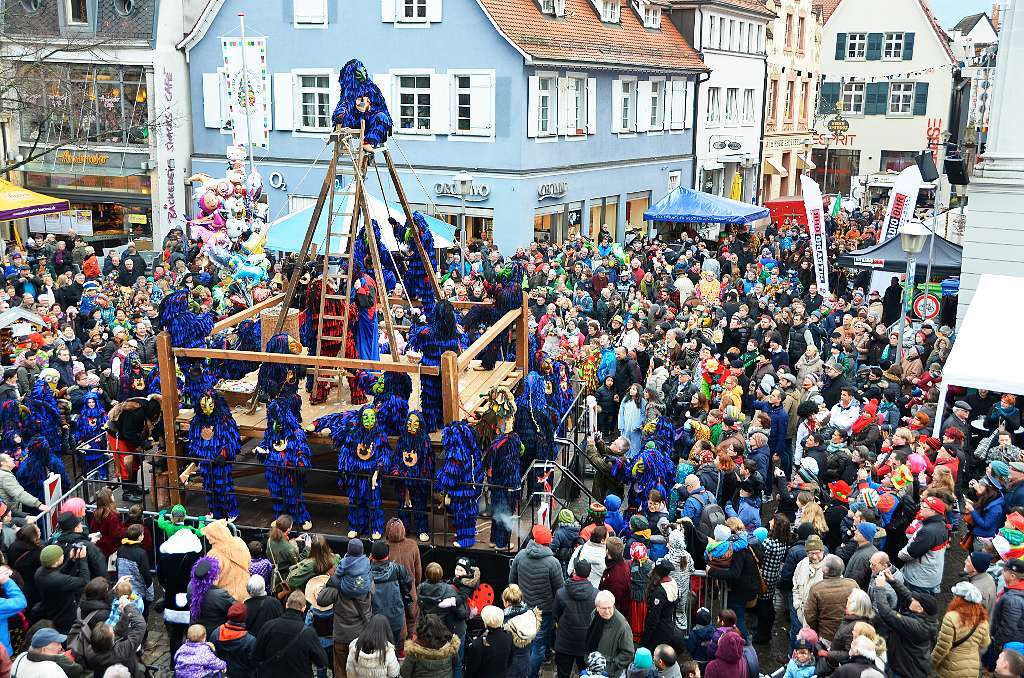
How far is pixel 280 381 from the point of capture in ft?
34.3

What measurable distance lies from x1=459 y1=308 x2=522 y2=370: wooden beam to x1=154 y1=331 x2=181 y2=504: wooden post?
2.97 m

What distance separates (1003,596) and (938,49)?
47.7 metres

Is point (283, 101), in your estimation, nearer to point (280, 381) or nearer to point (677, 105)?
point (677, 105)

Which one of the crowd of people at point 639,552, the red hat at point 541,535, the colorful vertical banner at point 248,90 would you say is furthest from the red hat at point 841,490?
the colorful vertical banner at point 248,90

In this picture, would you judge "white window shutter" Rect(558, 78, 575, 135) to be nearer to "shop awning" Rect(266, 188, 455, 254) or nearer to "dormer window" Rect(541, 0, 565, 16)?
"dormer window" Rect(541, 0, 565, 16)

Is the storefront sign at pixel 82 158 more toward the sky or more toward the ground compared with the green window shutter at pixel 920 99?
more toward the ground

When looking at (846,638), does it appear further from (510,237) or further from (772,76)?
(772,76)

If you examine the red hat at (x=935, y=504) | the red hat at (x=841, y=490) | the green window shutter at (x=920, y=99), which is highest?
the green window shutter at (x=920, y=99)

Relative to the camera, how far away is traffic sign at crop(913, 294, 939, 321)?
666 inches

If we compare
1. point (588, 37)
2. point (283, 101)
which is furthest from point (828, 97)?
point (283, 101)

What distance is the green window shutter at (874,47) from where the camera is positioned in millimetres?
50375

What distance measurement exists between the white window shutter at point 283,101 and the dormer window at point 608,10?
9190 millimetres

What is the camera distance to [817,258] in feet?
68.3

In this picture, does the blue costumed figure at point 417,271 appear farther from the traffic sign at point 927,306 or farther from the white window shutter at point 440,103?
the white window shutter at point 440,103
